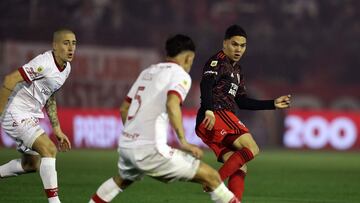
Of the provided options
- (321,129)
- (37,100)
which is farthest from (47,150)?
(321,129)

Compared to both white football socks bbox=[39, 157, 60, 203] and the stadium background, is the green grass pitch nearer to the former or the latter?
white football socks bbox=[39, 157, 60, 203]

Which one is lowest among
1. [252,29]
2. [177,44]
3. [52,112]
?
[52,112]

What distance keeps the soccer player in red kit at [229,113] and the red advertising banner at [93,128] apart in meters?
13.0

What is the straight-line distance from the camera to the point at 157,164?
7.43m

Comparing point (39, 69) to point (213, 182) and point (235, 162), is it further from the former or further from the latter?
point (213, 182)

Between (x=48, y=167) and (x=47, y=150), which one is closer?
(x=48, y=167)

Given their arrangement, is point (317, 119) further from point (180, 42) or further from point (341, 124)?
point (180, 42)

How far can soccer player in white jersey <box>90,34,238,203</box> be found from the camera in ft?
24.2

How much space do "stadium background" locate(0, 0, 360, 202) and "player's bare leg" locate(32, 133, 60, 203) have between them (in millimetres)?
11662

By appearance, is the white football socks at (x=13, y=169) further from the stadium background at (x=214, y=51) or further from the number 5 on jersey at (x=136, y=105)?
the stadium background at (x=214, y=51)

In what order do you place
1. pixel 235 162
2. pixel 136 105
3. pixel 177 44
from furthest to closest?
1. pixel 235 162
2. pixel 177 44
3. pixel 136 105

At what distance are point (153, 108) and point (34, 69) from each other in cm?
222

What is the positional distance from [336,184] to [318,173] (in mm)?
2408

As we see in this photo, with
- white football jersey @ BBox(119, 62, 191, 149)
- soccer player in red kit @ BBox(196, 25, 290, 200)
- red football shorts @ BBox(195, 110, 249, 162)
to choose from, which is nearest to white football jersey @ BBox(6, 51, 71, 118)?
soccer player in red kit @ BBox(196, 25, 290, 200)
